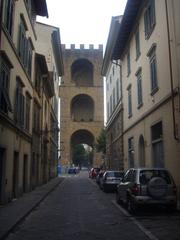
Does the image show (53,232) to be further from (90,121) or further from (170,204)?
(90,121)

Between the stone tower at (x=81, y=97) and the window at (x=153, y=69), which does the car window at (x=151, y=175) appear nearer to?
the window at (x=153, y=69)

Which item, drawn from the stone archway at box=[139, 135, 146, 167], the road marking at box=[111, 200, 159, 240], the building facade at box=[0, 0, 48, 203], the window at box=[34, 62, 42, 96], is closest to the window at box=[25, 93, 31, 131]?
the building facade at box=[0, 0, 48, 203]

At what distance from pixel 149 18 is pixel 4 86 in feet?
33.5

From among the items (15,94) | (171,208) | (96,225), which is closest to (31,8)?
(15,94)

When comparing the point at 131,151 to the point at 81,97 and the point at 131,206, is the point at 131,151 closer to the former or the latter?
the point at 131,206

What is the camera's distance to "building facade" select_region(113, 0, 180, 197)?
17.4 m

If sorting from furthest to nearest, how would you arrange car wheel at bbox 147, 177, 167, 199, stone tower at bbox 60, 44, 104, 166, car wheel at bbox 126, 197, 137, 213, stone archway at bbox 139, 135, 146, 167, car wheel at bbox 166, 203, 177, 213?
stone tower at bbox 60, 44, 104, 166 → stone archway at bbox 139, 135, 146, 167 → car wheel at bbox 126, 197, 137, 213 → car wheel at bbox 166, 203, 177, 213 → car wheel at bbox 147, 177, 167, 199

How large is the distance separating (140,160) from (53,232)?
15.9 m

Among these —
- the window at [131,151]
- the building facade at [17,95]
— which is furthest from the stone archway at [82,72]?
the window at [131,151]

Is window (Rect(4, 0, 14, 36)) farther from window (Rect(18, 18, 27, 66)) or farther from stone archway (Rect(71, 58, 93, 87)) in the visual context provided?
stone archway (Rect(71, 58, 93, 87))

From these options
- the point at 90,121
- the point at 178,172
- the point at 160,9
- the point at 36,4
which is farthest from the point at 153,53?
the point at 90,121

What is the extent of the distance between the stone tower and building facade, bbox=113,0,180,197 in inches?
1648

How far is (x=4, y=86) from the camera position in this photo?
1633cm

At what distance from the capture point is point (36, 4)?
85.6 feet
